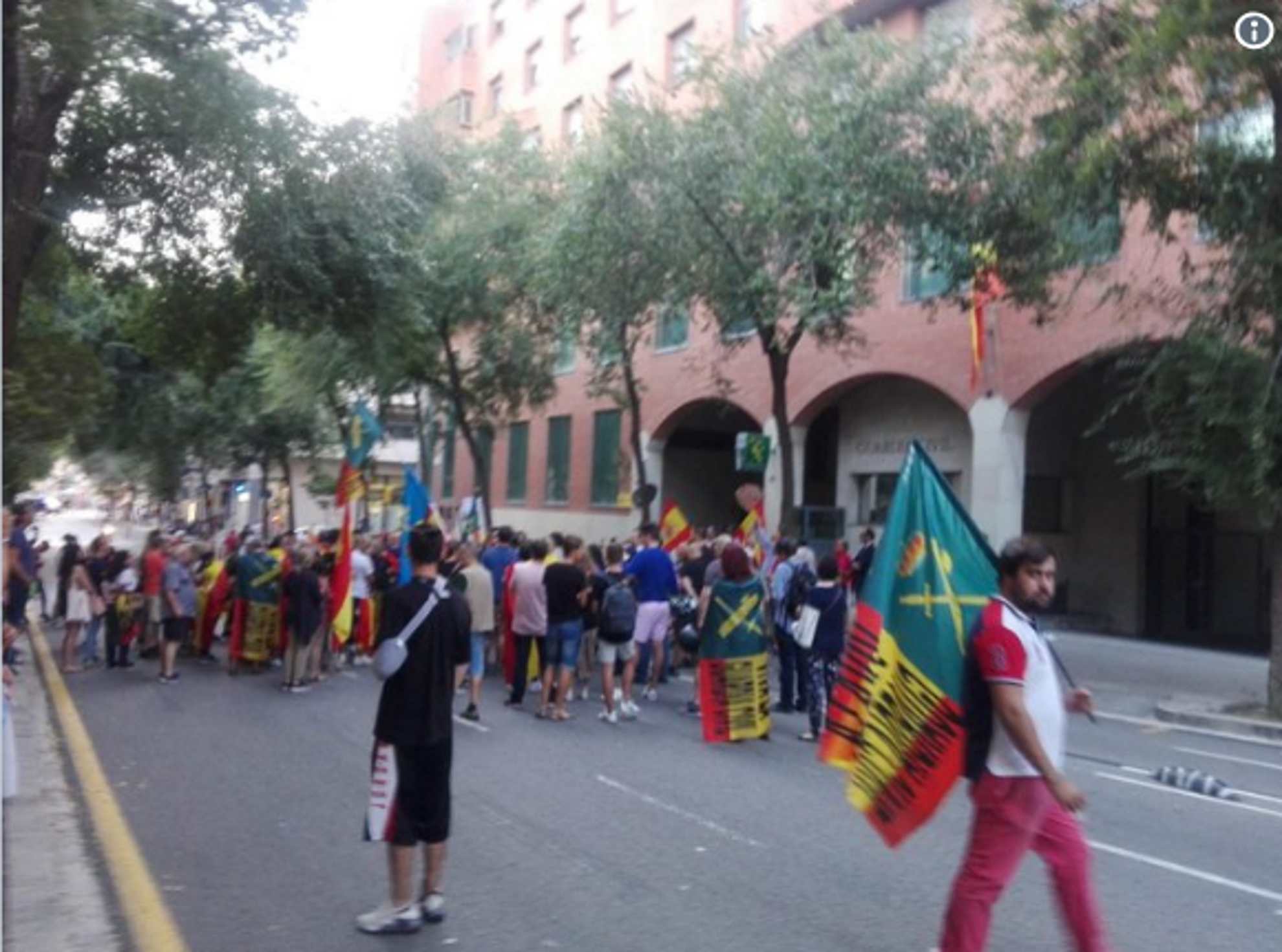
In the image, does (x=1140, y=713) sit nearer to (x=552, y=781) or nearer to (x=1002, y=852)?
(x=552, y=781)

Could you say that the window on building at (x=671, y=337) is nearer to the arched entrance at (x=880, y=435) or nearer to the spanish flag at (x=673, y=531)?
the arched entrance at (x=880, y=435)

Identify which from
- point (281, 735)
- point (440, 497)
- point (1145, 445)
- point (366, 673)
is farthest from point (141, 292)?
point (440, 497)

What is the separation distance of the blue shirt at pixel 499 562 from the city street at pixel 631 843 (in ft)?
8.53

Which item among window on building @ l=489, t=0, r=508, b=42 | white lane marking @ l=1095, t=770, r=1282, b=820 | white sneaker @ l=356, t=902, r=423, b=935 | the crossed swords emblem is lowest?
white lane marking @ l=1095, t=770, r=1282, b=820

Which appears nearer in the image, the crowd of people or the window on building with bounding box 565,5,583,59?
the crowd of people

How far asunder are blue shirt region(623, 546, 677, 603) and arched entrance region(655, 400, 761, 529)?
20.3m

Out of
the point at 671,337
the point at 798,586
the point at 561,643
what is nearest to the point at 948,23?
the point at 798,586

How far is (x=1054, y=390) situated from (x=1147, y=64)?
11.3 meters

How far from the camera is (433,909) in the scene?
19.9 feet

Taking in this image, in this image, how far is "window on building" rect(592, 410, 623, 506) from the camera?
35.3 meters

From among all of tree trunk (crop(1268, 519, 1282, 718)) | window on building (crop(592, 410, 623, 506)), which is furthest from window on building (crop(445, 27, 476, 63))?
tree trunk (crop(1268, 519, 1282, 718))

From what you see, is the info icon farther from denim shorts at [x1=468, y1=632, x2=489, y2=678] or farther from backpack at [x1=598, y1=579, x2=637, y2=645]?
denim shorts at [x1=468, y1=632, x2=489, y2=678]

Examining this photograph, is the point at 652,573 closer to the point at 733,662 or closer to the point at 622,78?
the point at 733,662

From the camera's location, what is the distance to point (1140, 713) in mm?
15141
